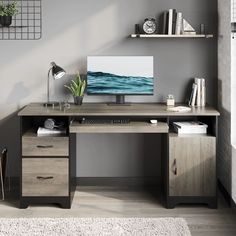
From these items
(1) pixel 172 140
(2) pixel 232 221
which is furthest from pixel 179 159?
(2) pixel 232 221

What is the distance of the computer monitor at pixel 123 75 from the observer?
14.7 ft

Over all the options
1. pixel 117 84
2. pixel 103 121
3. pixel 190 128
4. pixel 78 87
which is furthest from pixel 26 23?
pixel 190 128

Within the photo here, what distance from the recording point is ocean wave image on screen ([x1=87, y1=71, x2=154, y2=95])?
14.7 feet

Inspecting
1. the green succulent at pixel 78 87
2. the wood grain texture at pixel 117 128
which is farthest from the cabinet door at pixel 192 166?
the green succulent at pixel 78 87

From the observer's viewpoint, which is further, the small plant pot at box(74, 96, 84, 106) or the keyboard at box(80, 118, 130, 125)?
the small plant pot at box(74, 96, 84, 106)

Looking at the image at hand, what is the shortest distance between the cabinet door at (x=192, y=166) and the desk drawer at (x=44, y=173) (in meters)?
0.77

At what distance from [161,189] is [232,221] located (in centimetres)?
90

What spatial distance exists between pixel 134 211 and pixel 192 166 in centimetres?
52

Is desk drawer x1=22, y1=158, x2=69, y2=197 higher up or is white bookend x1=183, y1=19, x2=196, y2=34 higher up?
white bookend x1=183, y1=19, x2=196, y2=34

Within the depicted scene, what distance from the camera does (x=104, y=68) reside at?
4.48 m

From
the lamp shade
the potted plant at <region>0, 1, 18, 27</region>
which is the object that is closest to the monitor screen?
the lamp shade

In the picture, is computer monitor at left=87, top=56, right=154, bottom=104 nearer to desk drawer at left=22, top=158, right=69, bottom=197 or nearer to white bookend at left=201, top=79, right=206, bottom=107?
white bookend at left=201, top=79, right=206, bottom=107

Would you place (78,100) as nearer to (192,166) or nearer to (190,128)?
(190,128)

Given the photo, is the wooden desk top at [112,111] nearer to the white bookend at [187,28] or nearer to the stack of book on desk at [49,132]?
the stack of book on desk at [49,132]
